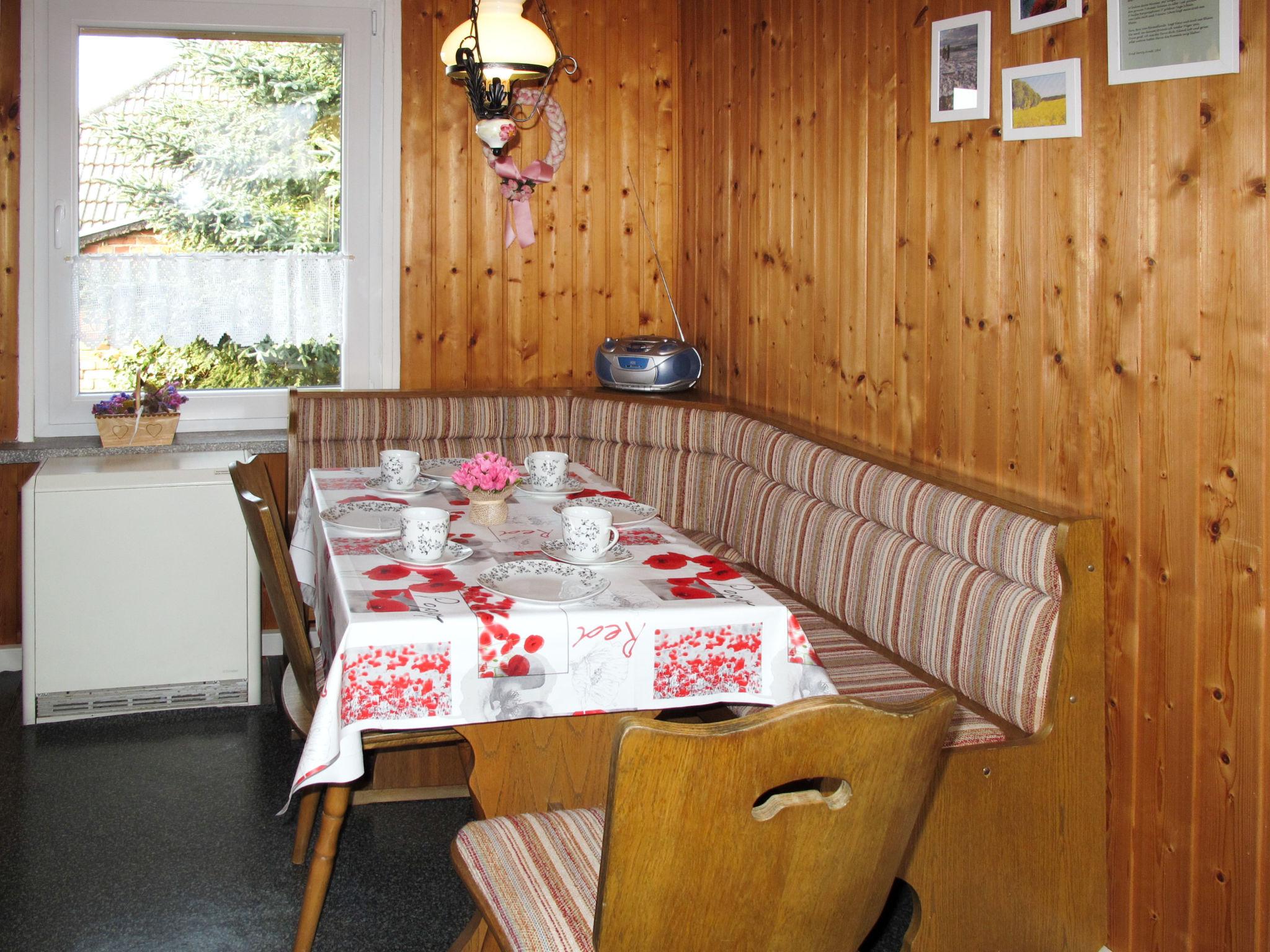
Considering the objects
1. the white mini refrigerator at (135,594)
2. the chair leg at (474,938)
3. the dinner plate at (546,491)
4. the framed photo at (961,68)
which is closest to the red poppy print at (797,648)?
the chair leg at (474,938)

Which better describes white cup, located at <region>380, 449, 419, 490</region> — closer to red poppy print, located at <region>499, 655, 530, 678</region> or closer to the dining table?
the dining table

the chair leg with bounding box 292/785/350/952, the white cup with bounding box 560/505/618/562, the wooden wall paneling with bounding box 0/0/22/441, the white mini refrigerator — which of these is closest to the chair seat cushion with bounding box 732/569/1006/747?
the white cup with bounding box 560/505/618/562

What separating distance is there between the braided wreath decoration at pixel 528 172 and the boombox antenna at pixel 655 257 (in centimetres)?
26

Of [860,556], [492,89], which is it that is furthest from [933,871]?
[492,89]

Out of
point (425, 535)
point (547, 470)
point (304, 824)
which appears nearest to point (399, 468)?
point (547, 470)

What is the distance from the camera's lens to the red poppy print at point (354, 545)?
2328 mm

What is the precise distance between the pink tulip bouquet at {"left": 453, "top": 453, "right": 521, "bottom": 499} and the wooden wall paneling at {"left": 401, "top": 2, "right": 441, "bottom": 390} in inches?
66.4

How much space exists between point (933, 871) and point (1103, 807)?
347mm

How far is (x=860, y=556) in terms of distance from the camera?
9.09 ft

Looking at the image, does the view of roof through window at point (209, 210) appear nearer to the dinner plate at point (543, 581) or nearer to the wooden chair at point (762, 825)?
the dinner plate at point (543, 581)

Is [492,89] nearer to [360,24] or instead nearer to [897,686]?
[897,686]

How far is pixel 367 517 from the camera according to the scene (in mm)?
2582

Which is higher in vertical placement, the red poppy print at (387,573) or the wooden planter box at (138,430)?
the wooden planter box at (138,430)

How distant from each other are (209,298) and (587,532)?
232cm
